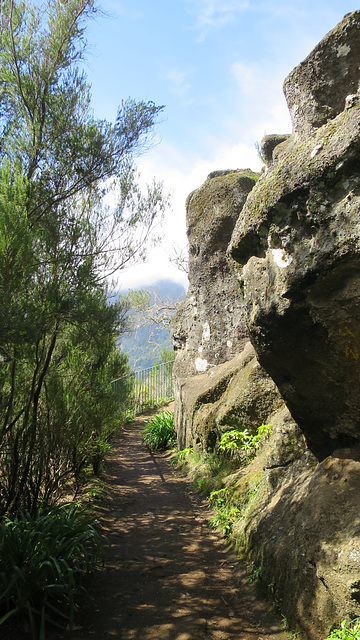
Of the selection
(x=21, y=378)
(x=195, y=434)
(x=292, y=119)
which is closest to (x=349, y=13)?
(x=292, y=119)

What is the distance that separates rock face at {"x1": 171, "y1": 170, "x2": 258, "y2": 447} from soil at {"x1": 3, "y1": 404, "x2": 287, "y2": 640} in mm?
2523

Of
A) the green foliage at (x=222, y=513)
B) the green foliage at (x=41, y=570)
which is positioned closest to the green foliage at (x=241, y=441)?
the green foliage at (x=222, y=513)

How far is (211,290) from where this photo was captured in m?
8.65

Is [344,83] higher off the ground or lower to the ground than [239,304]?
higher

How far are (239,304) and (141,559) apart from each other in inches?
194

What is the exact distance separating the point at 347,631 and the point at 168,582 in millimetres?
1761

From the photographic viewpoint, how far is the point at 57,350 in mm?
5086

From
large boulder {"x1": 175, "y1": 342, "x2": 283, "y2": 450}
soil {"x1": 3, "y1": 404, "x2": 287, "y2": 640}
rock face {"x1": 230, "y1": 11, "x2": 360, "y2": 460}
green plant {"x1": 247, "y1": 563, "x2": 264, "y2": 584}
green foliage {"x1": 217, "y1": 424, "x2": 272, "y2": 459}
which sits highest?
rock face {"x1": 230, "y1": 11, "x2": 360, "y2": 460}

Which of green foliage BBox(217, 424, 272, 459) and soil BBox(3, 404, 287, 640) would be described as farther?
green foliage BBox(217, 424, 272, 459)

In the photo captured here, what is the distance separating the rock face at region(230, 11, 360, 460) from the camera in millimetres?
2742

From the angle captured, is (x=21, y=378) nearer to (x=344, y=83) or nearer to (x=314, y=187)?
(x=314, y=187)

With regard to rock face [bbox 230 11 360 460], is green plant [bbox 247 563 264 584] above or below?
below

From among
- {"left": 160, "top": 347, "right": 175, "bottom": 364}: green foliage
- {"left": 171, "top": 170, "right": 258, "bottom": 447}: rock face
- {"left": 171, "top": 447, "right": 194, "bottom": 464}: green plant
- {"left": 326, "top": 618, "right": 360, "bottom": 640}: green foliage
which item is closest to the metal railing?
{"left": 160, "top": 347, "right": 175, "bottom": 364}: green foliage

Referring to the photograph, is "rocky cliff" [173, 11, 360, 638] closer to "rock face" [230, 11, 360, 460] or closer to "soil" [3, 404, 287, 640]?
"rock face" [230, 11, 360, 460]
